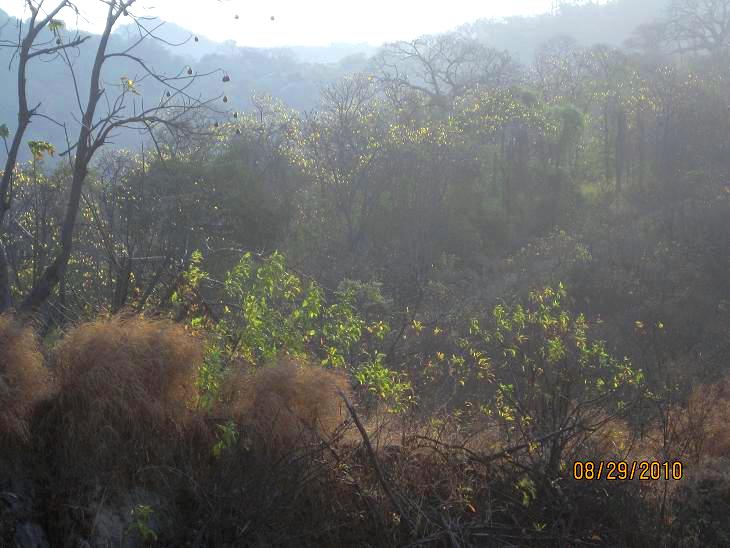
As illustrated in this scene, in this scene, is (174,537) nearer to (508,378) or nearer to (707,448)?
(707,448)

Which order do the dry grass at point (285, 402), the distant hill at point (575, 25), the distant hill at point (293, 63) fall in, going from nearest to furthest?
the dry grass at point (285, 402) → the distant hill at point (293, 63) → the distant hill at point (575, 25)

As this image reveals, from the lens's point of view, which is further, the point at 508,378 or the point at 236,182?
the point at 236,182

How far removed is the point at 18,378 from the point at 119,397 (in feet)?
2.23

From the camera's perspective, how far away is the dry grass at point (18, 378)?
479 cm

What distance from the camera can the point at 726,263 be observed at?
59.2ft

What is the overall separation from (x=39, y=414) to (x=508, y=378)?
7362mm

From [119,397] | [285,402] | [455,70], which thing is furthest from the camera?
[455,70]

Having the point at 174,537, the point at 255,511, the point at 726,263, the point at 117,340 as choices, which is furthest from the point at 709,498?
the point at 726,263

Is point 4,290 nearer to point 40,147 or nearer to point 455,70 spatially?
point 40,147

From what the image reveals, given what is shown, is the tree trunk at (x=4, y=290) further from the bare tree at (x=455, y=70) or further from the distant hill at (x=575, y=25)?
the distant hill at (x=575, y=25)

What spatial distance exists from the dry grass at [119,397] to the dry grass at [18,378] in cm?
12

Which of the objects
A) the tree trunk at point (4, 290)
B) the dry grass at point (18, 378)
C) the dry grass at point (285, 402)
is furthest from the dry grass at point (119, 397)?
the tree trunk at point (4, 290)

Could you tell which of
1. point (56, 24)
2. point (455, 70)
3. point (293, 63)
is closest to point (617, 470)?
point (56, 24)

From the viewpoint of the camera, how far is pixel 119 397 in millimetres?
4969
